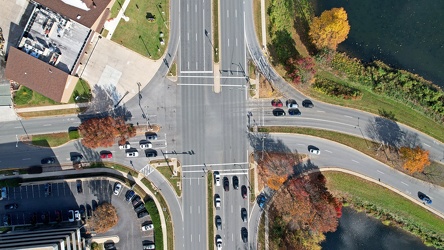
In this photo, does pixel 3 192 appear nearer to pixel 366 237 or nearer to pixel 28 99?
pixel 28 99

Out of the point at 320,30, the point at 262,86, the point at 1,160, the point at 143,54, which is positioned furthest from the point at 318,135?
the point at 1,160

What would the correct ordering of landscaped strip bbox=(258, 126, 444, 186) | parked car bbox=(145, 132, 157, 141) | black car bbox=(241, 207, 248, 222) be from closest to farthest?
parked car bbox=(145, 132, 157, 141) < landscaped strip bbox=(258, 126, 444, 186) < black car bbox=(241, 207, 248, 222)

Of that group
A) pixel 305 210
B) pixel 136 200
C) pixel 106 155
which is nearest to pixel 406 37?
pixel 305 210

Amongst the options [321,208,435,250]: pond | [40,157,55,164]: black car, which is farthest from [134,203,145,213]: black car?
[321,208,435,250]: pond

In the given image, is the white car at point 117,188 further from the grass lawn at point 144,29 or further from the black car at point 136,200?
the grass lawn at point 144,29

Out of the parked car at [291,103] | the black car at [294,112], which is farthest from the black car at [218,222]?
the parked car at [291,103]

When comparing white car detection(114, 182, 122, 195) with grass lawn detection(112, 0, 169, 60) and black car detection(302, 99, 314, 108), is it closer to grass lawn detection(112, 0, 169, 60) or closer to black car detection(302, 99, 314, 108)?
grass lawn detection(112, 0, 169, 60)

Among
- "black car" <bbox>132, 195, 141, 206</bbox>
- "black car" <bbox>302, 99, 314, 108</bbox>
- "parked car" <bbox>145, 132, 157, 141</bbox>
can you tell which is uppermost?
"black car" <bbox>302, 99, 314, 108</bbox>
